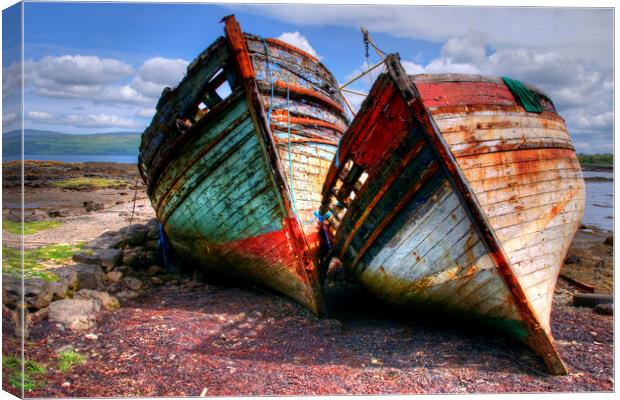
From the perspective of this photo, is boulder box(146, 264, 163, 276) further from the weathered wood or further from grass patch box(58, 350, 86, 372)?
the weathered wood

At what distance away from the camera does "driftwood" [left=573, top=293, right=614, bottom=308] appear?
5172 mm

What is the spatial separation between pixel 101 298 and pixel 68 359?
132cm

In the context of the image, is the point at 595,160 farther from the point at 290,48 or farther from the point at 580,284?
the point at 290,48

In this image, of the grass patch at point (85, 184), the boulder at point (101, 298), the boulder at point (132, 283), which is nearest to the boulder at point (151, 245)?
the boulder at point (132, 283)

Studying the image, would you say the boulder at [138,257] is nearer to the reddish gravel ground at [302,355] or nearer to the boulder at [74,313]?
the reddish gravel ground at [302,355]

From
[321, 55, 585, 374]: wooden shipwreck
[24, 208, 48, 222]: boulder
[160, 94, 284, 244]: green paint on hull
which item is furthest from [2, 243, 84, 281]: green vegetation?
[321, 55, 585, 374]: wooden shipwreck

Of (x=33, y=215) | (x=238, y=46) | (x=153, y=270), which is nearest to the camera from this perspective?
(x=238, y=46)

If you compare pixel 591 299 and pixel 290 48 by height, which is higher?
pixel 290 48

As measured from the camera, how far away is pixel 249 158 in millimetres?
5219

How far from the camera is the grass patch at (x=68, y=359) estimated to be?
3.93m

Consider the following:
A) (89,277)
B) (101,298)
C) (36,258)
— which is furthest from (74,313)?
(36,258)

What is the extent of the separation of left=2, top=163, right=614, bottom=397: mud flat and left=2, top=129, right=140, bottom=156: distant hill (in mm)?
393

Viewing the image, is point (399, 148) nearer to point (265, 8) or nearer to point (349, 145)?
point (349, 145)

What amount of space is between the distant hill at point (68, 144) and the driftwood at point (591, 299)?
234 inches
